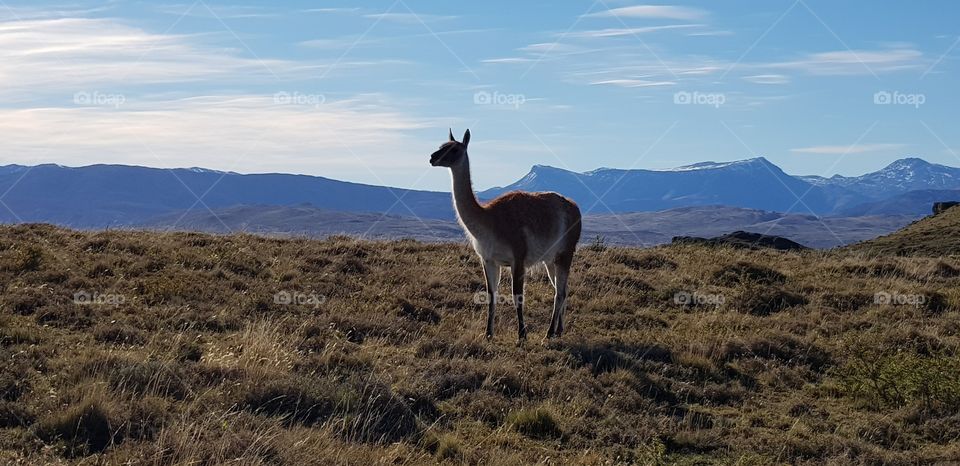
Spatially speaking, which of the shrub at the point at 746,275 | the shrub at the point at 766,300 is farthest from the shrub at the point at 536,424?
the shrub at the point at 746,275

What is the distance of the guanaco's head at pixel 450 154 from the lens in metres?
12.1

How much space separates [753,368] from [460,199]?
15.4ft

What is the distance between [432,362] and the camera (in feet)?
33.9

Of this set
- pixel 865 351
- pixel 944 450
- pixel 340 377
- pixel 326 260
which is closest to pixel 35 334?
pixel 340 377

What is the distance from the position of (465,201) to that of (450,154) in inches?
28.3

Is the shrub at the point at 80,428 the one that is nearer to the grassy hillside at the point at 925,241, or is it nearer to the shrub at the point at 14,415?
the shrub at the point at 14,415

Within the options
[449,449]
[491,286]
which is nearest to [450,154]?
[491,286]

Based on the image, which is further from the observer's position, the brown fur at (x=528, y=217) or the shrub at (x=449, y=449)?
the brown fur at (x=528, y=217)

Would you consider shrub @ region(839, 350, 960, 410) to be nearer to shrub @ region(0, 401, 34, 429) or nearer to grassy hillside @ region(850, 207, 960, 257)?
shrub @ region(0, 401, 34, 429)

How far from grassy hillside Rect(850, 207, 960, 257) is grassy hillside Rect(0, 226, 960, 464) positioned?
8.17m

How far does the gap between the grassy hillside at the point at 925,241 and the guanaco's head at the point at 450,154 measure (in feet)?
47.4

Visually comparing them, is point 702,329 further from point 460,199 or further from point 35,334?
point 35,334

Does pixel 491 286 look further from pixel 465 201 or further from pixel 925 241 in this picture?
pixel 925 241

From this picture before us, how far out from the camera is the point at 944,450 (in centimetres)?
846
